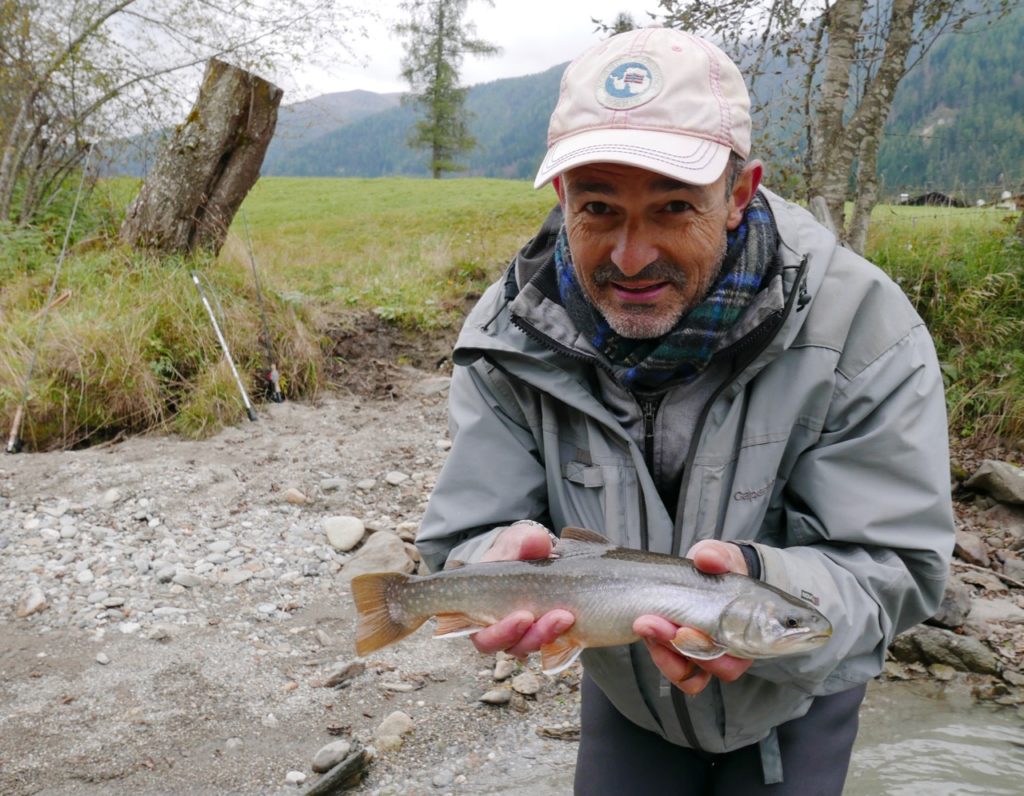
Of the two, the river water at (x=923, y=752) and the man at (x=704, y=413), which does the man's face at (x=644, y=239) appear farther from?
the river water at (x=923, y=752)

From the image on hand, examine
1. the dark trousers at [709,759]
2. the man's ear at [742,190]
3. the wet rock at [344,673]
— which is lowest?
the wet rock at [344,673]

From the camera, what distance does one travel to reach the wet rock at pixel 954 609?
5.50 meters

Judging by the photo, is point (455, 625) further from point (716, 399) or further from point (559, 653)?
point (716, 399)

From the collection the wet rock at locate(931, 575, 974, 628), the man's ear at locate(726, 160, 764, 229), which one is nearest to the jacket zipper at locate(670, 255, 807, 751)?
the man's ear at locate(726, 160, 764, 229)

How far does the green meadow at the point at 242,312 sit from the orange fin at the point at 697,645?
253 inches

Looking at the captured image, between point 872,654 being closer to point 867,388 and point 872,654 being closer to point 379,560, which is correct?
point 867,388

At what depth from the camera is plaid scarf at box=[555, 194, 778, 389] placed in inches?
95.0

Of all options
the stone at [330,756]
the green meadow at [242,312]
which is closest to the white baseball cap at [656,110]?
the stone at [330,756]

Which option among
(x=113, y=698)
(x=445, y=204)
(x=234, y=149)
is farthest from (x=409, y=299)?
(x=445, y=204)

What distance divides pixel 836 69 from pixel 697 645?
25.5 ft

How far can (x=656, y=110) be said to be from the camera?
91.0 inches

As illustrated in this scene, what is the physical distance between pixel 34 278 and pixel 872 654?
999cm

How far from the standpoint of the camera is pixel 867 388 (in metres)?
2.29

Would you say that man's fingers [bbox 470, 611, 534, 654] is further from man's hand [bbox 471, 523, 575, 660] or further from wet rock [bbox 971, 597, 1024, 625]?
wet rock [bbox 971, 597, 1024, 625]
